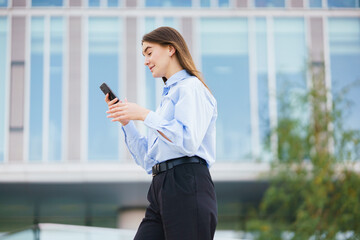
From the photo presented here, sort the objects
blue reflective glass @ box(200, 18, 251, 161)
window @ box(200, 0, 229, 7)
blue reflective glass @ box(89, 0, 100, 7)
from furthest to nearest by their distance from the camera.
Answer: window @ box(200, 0, 229, 7) < blue reflective glass @ box(89, 0, 100, 7) < blue reflective glass @ box(200, 18, 251, 161)

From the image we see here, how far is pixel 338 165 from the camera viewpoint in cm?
802

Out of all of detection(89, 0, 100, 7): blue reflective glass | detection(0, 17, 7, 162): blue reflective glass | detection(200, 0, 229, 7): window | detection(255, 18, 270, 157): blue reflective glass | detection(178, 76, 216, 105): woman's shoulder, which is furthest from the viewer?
detection(200, 0, 229, 7): window

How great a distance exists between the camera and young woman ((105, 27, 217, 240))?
63.4 inches

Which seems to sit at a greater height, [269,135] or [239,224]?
[269,135]

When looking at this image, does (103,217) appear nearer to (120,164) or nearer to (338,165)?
(120,164)

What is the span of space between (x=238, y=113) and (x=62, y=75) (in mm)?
3901

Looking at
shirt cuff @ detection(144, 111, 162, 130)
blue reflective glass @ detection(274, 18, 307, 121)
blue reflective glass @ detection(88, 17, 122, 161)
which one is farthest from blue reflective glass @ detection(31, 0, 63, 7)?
shirt cuff @ detection(144, 111, 162, 130)

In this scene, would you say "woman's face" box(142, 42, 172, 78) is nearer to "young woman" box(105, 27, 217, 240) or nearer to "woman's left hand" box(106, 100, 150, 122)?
"young woman" box(105, 27, 217, 240)

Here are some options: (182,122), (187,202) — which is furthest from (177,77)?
(187,202)

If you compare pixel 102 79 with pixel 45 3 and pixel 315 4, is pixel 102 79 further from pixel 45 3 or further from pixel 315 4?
pixel 315 4

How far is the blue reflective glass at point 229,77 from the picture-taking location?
441 inches

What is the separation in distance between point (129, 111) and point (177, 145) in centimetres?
19

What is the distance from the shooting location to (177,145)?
1.58 metres

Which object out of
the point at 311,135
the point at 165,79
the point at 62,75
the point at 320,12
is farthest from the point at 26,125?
the point at 165,79
